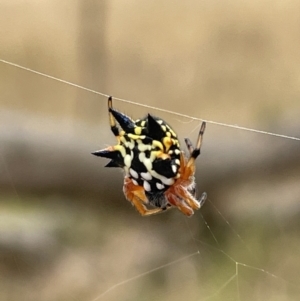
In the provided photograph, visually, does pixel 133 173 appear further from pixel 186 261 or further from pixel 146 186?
pixel 186 261

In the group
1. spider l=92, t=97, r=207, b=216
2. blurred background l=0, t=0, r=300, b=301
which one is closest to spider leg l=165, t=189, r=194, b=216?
spider l=92, t=97, r=207, b=216

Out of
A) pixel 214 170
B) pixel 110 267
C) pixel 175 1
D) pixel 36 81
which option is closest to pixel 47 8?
pixel 36 81

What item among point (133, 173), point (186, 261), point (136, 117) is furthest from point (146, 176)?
point (186, 261)

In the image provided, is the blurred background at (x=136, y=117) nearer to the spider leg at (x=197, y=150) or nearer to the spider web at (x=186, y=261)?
the spider web at (x=186, y=261)

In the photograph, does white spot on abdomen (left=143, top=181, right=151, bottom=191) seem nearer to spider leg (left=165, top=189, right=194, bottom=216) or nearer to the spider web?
spider leg (left=165, top=189, right=194, bottom=216)

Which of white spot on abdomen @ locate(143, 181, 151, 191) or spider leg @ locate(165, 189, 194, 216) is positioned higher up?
white spot on abdomen @ locate(143, 181, 151, 191)

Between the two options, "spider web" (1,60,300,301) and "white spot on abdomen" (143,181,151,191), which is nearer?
"white spot on abdomen" (143,181,151,191)
